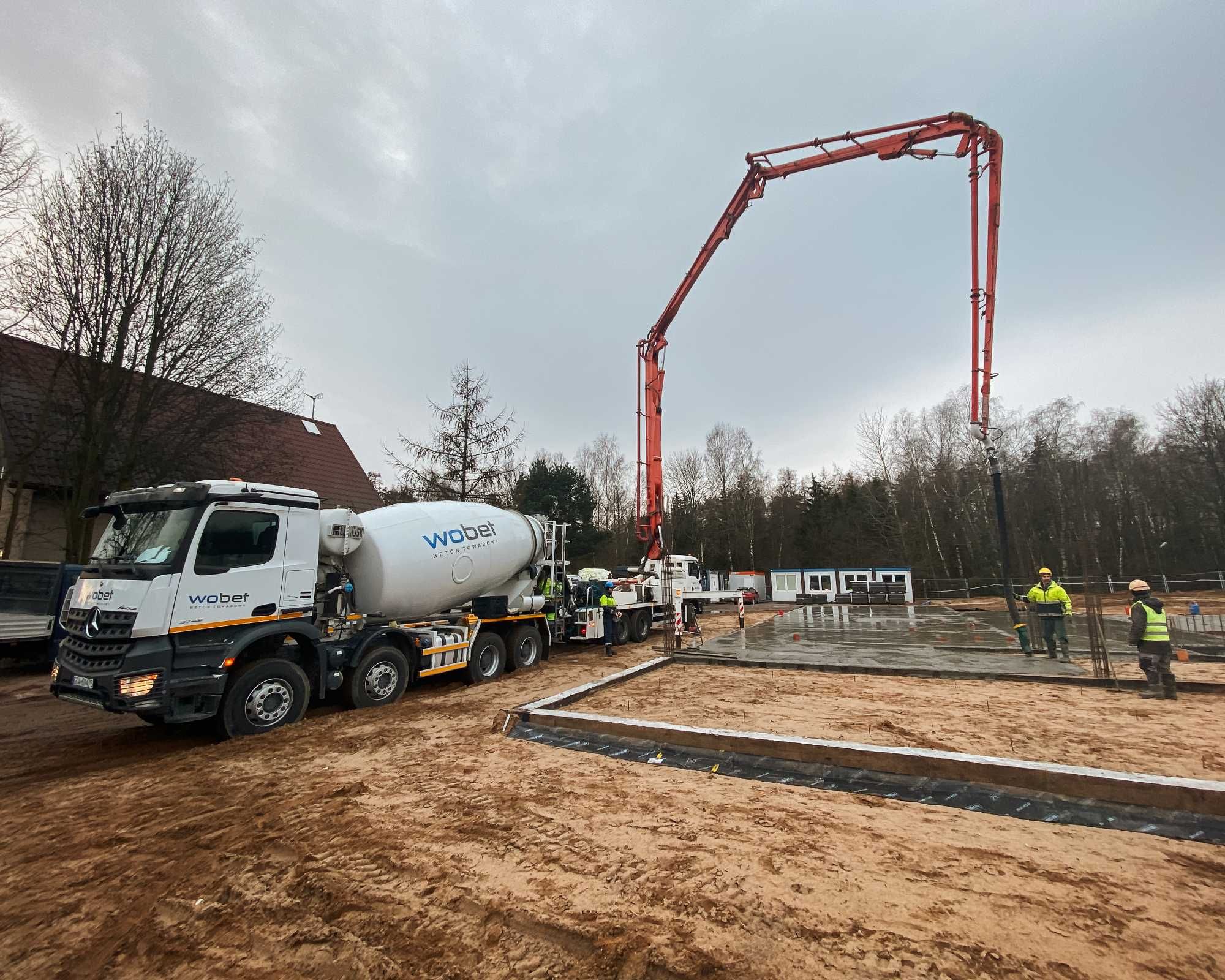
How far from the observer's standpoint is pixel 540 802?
425 cm

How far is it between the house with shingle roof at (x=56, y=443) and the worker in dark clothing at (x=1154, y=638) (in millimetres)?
17232

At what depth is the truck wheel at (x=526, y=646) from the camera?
1096 cm

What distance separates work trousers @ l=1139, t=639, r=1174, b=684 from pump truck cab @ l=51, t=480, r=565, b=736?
32.2ft

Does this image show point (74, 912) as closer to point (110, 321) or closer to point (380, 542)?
point (380, 542)

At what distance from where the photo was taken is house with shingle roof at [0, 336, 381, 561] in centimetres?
1395

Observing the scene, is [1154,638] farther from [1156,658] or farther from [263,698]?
[263,698]

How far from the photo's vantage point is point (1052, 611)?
10.9 meters

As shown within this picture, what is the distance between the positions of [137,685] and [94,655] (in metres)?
0.64

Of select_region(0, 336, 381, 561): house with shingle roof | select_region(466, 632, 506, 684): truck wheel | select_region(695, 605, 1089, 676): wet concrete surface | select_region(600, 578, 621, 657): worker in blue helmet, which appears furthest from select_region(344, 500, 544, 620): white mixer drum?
select_region(0, 336, 381, 561): house with shingle roof

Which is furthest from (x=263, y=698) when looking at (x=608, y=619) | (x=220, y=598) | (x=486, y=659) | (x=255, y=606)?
(x=608, y=619)

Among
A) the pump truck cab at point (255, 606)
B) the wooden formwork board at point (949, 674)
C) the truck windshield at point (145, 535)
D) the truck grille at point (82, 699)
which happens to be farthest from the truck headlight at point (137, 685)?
the wooden formwork board at point (949, 674)

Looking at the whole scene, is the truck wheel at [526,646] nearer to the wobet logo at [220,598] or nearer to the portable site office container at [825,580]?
the wobet logo at [220,598]

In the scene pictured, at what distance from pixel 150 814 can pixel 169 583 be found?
7.77 ft

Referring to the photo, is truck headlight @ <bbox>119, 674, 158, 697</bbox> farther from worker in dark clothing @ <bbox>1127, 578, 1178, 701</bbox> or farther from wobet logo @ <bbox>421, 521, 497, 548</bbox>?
worker in dark clothing @ <bbox>1127, 578, 1178, 701</bbox>
